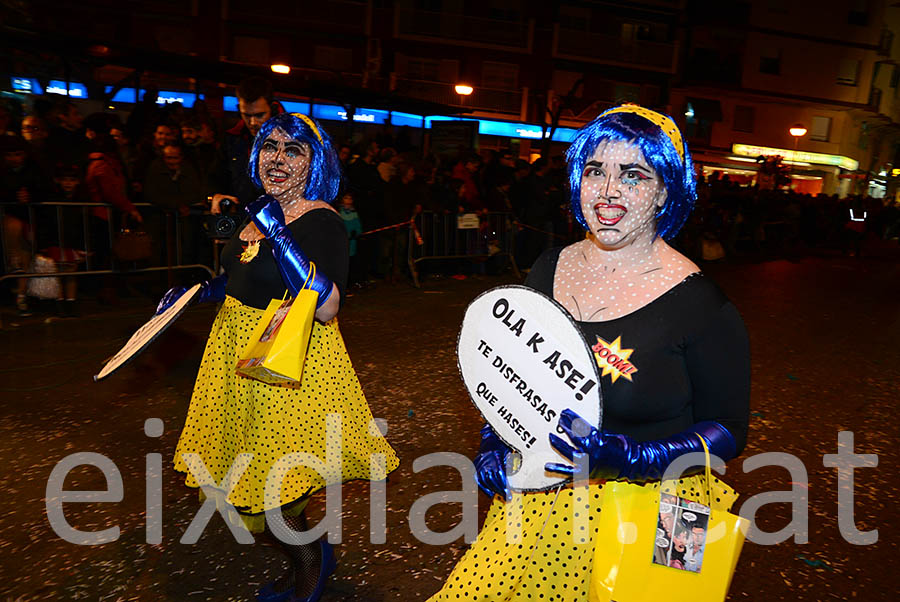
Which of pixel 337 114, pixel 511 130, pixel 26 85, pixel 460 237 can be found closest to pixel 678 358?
pixel 460 237

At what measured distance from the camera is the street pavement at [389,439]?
3025 mm

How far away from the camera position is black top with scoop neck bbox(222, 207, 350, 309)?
249 centimetres

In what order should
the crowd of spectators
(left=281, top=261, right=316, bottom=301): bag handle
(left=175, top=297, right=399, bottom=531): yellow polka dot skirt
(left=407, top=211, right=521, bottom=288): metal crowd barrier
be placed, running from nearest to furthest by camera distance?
1. (left=281, top=261, right=316, bottom=301): bag handle
2. (left=175, top=297, right=399, bottom=531): yellow polka dot skirt
3. the crowd of spectators
4. (left=407, top=211, right=521, bottom=288): metal crowd barrier

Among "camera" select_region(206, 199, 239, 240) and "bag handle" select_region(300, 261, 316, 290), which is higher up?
"camera" select_region(206, 199, 239, 240)

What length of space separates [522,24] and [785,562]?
101 feet

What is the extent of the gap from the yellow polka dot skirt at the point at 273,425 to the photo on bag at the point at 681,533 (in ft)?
4.50

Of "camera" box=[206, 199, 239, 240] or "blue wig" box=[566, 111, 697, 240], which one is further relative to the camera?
"camera" box=[206, 199, 239, 240]

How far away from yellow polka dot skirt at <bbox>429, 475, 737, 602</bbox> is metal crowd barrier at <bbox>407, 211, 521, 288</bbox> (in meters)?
8.20

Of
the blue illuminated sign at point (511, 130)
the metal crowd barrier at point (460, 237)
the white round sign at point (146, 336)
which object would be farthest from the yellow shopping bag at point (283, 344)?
the blue illuminated sign at point (511, 130)

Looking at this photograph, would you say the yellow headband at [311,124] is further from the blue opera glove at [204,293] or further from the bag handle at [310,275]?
the blue opera glove at [204,293]

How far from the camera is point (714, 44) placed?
35375 mm

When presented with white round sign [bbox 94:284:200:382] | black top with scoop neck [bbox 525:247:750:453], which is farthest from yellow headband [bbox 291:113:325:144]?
black top with scoop neck [bbox 525:247:750:453]

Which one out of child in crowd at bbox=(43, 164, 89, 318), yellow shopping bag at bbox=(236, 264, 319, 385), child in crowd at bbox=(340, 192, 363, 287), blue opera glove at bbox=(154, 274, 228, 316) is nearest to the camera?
yellow shopping bag at bbox=(236, 264, 319, 385)

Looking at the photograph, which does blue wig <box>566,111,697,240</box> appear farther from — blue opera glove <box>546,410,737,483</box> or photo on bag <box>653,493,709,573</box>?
photo on bag <box>653,493,709,573</box>
